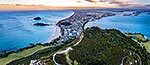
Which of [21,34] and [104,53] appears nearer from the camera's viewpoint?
[104,53]

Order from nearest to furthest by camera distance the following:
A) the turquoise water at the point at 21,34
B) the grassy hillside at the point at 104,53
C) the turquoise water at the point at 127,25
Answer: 1. the grassy hillside at the point at 104,53
2. the turquoise water at the point at 21,34
3. the turquoise water at the point at 127,25

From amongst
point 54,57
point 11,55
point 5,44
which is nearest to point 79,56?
point 54,57

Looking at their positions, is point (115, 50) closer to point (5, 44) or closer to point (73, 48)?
point (73, 48)

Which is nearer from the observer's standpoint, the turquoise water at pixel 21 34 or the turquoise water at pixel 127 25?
the turquoise water at pixel 21 34

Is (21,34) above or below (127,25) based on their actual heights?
above

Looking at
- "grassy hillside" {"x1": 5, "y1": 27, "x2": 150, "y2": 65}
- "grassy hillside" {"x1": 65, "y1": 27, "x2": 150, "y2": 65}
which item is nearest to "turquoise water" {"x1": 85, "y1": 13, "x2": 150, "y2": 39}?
"grassy hillside" {"x1": 65, "y1": 27, "x2": 150, "y2": 65}

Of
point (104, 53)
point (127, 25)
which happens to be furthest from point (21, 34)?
point (127, 25)

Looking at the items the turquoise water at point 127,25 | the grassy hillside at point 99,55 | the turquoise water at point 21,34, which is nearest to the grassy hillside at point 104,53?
the grassy hillside at point 99,55

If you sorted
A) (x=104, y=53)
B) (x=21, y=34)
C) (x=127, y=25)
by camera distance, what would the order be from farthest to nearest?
(x=127, y=25), (x=21, y=34), (x=104, y=53)

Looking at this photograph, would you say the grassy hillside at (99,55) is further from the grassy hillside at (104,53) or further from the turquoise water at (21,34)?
the turquoise water at (21,34)

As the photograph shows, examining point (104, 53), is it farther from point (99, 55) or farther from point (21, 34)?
point (21, 34)

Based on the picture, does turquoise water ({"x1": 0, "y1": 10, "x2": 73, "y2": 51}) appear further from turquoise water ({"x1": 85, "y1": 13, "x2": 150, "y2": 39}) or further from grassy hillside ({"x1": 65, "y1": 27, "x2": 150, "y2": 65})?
grassy hillside ({"x1": 65, "y1": 27, "x2": 150, "y2": 65})
